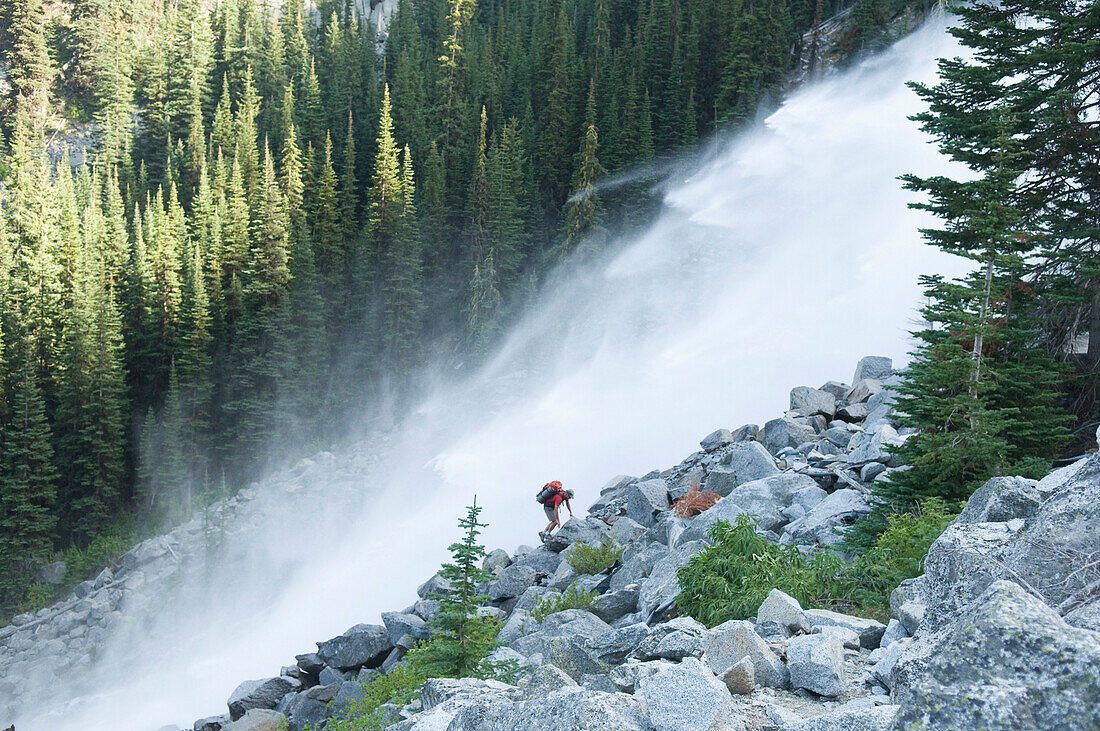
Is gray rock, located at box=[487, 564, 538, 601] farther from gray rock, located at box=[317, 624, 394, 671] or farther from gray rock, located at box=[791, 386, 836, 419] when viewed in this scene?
gray rock, located at box=[791, 386, 836, 419]

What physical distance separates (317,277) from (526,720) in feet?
164

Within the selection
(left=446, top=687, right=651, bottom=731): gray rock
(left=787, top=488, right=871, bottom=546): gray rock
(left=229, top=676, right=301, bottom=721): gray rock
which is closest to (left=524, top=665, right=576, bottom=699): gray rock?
(left=446, top=687, right=651, bottom=731): gray rock

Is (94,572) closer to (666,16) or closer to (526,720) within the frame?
(526,720)

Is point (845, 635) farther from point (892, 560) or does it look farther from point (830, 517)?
point (830, 517)

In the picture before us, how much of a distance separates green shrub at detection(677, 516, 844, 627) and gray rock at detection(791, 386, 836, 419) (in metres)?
8.79

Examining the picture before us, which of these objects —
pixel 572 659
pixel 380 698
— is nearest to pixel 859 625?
pixel 572 659

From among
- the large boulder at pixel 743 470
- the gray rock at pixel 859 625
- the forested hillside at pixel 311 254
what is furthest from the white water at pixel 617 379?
the gray rock at pixel 859 625

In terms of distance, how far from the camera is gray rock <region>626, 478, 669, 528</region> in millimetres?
16500

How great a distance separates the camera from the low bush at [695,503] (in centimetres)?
1463

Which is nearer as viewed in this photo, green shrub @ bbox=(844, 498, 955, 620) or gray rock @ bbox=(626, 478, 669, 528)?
green shrub @ bbox=(844, 498, 955, 620)

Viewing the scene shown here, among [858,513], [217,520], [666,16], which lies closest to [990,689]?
[858,513]

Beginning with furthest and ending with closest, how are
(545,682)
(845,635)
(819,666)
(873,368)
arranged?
(873,368)
(845,635)
(819,666)
(545,682)

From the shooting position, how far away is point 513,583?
50.2 feet

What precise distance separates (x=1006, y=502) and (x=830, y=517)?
5798 millimetres
